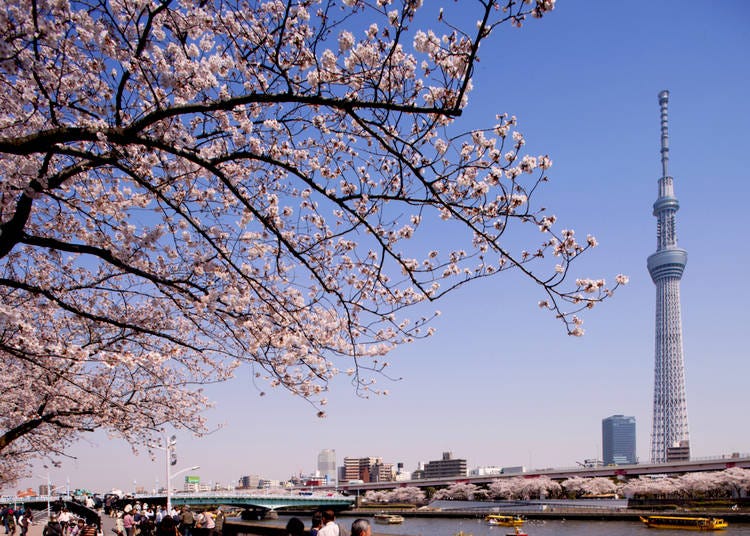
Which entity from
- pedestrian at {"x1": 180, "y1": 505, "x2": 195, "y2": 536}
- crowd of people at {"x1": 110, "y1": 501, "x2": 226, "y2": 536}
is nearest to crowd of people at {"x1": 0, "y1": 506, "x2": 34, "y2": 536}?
crowd of people at {"x1": 110, "y1": 501, "x2": 226, "y2": 536}

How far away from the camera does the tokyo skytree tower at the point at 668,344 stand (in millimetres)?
130000

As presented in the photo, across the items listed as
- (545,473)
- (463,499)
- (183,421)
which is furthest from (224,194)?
(463,499)

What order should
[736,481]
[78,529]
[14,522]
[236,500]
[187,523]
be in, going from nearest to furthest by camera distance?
[187,523] → [78,529] → [14,522] → [236,500] → [736,481]

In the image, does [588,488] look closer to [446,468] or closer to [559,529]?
[559,529]

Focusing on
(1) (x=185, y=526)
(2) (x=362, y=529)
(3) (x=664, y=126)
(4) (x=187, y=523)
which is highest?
(3) (x=664, y=126)

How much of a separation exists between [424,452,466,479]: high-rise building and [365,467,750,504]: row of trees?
2389 inches

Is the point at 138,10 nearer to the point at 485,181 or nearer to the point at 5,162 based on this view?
the point at 5,162

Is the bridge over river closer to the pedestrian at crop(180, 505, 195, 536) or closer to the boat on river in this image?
the boat on river

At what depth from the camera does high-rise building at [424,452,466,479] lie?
535 ft

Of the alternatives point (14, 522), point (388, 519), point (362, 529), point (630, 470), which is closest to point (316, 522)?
point (362, 529)

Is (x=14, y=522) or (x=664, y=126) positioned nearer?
(x=14, y=522)

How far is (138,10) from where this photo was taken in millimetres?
5215

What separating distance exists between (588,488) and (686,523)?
3972cm

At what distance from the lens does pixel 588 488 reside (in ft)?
269
